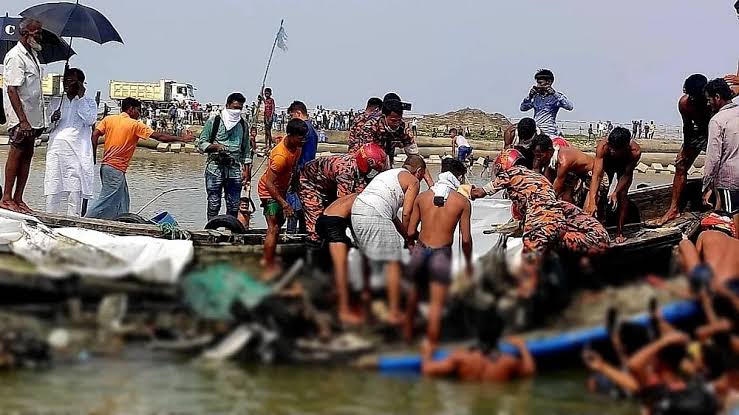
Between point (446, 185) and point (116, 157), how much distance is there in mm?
4048

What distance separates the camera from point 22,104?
30.5 ft

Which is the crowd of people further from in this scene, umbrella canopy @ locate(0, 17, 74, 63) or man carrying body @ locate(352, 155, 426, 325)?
umbrella canopy @ locate(0, 17, 74, 63)

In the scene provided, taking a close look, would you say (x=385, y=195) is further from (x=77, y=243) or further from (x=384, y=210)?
(x=77, y=243)

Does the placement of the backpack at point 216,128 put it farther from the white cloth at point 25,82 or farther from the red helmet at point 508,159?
the red helmet at point 508,159

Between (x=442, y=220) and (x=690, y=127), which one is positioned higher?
(x=690, y=127)

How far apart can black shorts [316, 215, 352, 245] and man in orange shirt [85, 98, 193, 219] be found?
8.63 ft

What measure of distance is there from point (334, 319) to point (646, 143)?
37889mm

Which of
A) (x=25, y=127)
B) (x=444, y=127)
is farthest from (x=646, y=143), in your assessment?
(x=25, y=127)

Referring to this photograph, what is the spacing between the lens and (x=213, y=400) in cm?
506

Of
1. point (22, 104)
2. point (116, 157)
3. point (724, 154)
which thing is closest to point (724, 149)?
point (724, 154)

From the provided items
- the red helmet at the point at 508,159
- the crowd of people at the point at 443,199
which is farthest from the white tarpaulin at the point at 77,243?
the red helmet at the point at 508,159

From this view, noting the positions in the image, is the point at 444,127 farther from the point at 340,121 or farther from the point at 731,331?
the point at 731,331

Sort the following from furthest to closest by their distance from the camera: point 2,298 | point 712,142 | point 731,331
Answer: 1. point 712,142
2. point 2,298
3. point 731,331

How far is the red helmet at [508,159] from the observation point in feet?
28.4
